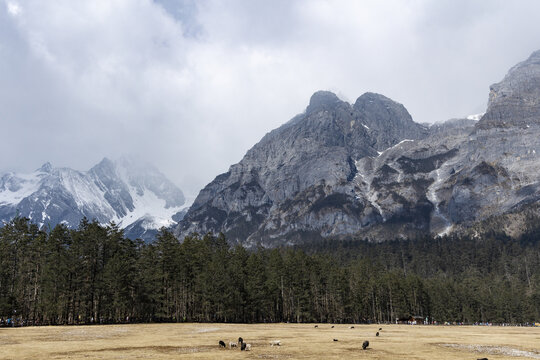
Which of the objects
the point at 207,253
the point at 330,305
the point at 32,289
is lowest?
the point at 330,305

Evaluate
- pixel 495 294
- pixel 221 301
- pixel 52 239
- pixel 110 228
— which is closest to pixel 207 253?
pixel 221 301

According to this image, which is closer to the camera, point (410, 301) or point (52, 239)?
point (52, 239)

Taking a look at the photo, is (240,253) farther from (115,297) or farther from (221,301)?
(115,297)

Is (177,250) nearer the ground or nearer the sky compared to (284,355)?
nearer the sky

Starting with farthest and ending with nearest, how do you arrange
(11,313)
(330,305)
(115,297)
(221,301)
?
(330,305) → (221,301) → (115,297) → (11,313)

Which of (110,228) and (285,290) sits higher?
(110,228)

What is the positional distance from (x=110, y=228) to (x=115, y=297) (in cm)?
1765

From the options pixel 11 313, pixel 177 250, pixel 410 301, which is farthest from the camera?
pixel 410 301

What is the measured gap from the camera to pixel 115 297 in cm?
8531

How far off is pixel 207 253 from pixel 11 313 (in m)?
46.4

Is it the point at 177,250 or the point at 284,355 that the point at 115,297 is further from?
the point at 284,355

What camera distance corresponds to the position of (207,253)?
10912 centimetres

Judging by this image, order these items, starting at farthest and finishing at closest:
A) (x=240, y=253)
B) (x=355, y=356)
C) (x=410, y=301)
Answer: (x=410, y=301) → (x=240, y=253) → (x=355, y=356)

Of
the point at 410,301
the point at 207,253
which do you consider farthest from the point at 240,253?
the point at 410,301
